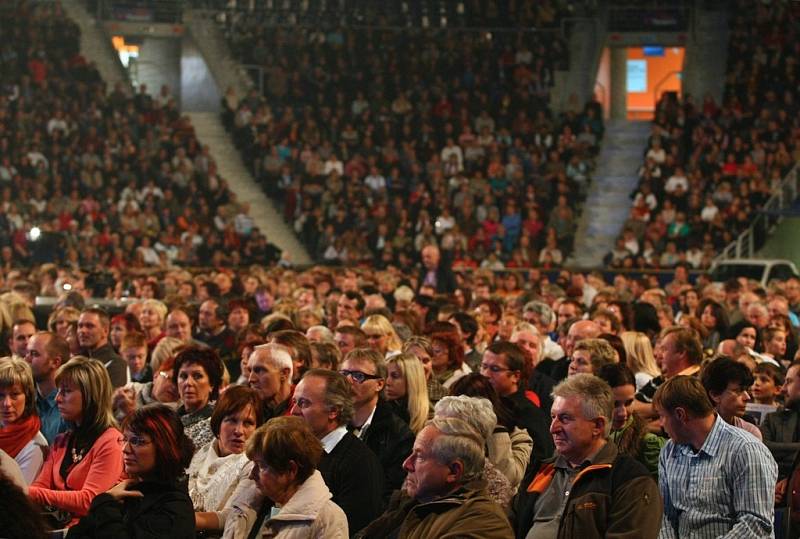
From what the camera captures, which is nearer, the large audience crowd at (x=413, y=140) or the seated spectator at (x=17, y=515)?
the seated spectator at (x=17, y=515)

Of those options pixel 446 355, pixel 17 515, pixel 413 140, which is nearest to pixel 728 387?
pixel 446 355

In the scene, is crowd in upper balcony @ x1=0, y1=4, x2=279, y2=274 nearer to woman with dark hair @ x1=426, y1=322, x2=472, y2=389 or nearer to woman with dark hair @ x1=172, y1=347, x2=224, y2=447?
woman with dark hair @ x1=426, y1=322, x2=472, y2=389

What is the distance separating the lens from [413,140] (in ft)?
98.9

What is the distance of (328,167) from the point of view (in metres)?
29.4

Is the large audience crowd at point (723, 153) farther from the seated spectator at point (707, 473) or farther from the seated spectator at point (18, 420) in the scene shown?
the seated spectator at point (707, 473)

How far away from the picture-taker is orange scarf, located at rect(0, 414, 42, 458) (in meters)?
6.94

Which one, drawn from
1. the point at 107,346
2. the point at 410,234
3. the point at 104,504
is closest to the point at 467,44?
the point at 410,234

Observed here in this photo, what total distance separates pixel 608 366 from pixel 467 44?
26.6m

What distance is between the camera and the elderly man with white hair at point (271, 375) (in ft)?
24.8

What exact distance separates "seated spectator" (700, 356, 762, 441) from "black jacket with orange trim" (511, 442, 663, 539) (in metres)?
1.45

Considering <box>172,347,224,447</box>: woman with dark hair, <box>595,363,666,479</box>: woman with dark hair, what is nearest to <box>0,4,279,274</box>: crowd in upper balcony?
<box>172,347,224,447</box>: woman with dark hair

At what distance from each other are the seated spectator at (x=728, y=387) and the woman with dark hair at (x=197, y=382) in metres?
2.54

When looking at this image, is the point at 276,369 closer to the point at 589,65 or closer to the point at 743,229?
the point at 743,229

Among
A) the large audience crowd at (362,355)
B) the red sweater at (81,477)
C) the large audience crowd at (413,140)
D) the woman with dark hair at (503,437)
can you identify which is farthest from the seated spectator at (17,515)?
the large audience crowd at (413,140)
